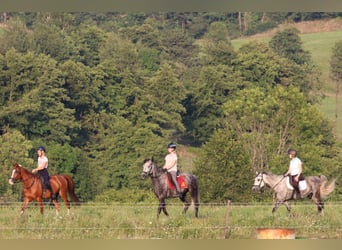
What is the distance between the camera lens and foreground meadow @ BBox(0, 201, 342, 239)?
52.0 feet

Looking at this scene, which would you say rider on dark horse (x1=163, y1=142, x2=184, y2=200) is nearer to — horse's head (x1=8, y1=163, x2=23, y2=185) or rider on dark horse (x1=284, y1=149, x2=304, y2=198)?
rider on dark horse (x1=284, y1=149, x2=304, y2=198)

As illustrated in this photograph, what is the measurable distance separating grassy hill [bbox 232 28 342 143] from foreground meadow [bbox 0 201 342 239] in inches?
2095

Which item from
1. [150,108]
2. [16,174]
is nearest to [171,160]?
[16,174]

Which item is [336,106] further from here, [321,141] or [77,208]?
[77,208]

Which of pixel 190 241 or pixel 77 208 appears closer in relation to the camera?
pixel 190 241

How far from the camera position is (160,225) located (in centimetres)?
1653

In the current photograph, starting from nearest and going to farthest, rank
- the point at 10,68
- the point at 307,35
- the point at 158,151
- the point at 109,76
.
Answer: the point at 158,151, the point at 10,68, the point at 109,76, the point at 307,35

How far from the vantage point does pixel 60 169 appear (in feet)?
176

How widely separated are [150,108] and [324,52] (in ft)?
89.2

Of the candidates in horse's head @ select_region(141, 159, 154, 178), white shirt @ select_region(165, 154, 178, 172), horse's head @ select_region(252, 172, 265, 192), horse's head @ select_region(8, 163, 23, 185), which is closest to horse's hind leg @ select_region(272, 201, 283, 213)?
horse's head @ select_region(252, 172, 265, 192)

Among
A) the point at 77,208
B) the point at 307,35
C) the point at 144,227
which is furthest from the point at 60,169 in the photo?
the point at 307,35

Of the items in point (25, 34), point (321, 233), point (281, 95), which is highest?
point (25, 34)

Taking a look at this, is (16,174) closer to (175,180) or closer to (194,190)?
(175,180)

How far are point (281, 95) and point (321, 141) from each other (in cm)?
356
